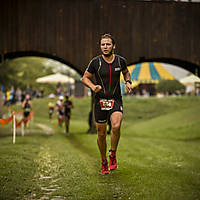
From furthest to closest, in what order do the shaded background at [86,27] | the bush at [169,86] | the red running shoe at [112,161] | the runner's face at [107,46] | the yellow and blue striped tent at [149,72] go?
the bush at [169,86]
the yellow and blue striped tent at [149,72]
the shaded background at [86,27]
the red running shoe at [112,161]
the runner's face at [107,46]

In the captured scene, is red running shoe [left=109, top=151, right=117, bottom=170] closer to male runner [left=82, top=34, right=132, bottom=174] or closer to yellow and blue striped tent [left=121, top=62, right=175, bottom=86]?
male runner [left=82, top=34, right=132, bottom=174]

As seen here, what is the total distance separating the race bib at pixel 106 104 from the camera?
6816 mm

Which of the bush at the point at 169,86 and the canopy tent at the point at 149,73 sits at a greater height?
the canopy tent at the point at 149,73

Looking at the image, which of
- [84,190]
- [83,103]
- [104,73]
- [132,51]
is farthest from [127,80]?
[83,103]

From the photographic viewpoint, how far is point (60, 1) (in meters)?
17.9

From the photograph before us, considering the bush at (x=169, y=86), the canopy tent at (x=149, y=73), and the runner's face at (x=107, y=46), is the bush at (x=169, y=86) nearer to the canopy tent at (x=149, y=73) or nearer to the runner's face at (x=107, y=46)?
the canopy tent at (x=149, y=73)

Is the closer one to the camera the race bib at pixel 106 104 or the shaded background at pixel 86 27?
the race bib at pixel 106 104

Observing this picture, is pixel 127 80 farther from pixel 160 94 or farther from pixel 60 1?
pixel 160 94

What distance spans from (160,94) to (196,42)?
839 inches

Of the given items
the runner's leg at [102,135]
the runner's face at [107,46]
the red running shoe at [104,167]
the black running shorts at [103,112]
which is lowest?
the red running shoe at [104,167]

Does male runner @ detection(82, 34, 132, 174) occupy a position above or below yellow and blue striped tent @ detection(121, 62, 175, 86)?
below

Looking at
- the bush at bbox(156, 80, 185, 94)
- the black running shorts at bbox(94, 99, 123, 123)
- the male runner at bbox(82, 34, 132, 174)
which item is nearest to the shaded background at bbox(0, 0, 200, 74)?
the male runner at bbox(82, 34, 132, 174)

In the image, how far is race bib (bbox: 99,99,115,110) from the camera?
6.82 metres

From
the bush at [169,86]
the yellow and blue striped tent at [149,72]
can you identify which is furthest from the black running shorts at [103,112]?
the bush at [169,86]
